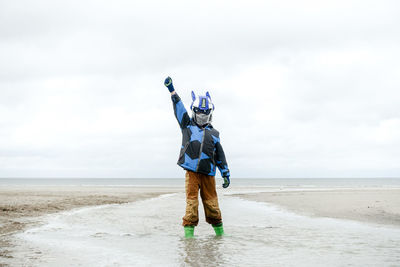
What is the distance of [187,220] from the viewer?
605 cm

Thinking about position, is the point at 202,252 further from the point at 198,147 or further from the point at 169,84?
the point at 169,84

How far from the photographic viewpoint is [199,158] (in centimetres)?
621

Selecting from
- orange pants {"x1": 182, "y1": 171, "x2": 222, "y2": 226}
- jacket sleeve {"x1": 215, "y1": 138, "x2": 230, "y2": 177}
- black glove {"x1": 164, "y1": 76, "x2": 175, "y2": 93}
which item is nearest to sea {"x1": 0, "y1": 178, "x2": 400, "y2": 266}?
orange pants {"x1": 182, "y1": 171, "x2": 222, "y2": 226}

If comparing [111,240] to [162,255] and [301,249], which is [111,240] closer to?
[162,255]

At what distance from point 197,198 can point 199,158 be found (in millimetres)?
695

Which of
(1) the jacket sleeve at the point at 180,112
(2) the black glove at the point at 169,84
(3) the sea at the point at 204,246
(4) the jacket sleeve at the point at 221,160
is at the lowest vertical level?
(3) the sea at the point at 204,246

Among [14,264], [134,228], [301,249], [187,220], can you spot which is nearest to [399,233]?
[301,249]

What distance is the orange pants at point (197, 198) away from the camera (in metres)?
6.07

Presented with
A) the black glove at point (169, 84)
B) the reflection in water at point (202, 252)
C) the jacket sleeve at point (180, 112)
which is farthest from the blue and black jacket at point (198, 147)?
the reflection in water at point (202, 252)

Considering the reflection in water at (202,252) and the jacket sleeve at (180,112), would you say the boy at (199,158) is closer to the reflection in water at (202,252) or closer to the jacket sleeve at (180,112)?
the jacket sleeve at (180,112)

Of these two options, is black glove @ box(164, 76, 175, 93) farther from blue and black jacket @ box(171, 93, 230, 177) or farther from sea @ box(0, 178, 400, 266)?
sea @ box(0, 178, 400, 266)

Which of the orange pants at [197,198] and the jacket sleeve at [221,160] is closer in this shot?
the orange pants at [197,198]

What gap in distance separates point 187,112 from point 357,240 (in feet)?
11.2

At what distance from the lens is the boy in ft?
20.3
